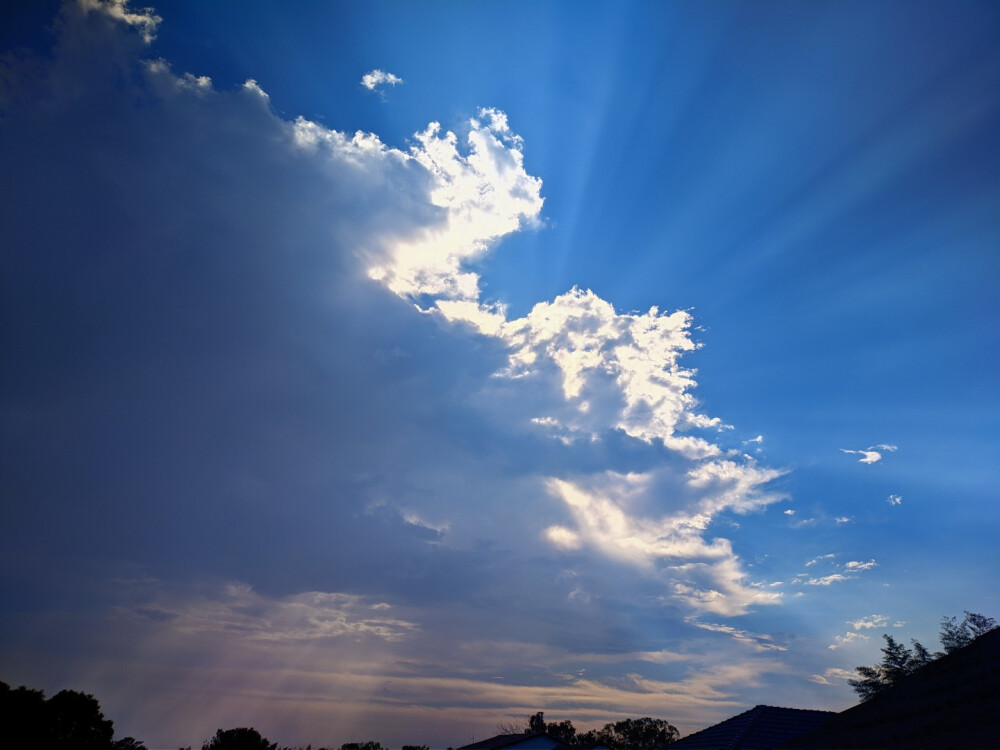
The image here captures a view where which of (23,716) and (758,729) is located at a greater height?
(23,716)

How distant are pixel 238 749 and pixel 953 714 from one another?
98.5m

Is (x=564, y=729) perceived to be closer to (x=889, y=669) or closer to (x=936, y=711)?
(x=889, y=669)

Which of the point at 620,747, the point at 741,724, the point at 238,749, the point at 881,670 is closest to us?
the point at 741,724

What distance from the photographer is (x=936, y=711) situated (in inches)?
399

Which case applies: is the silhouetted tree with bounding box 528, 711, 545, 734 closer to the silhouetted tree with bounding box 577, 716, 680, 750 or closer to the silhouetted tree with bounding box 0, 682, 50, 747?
the silhouetted tree with bounding box 577, 716, 680, 750

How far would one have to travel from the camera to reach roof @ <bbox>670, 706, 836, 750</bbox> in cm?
2672

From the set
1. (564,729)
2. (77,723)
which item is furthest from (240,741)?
(564,729)

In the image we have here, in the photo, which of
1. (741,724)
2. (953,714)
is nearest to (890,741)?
(953,714)

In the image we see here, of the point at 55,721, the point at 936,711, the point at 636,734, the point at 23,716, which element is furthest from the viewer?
the point at 636,734

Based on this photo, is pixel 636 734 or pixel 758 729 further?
pixel 636 734

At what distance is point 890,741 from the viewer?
9.76 metres

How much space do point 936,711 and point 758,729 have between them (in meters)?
22.7

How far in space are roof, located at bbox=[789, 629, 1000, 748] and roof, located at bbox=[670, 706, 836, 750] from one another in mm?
15858

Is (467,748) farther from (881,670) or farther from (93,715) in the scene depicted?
(881,670)
